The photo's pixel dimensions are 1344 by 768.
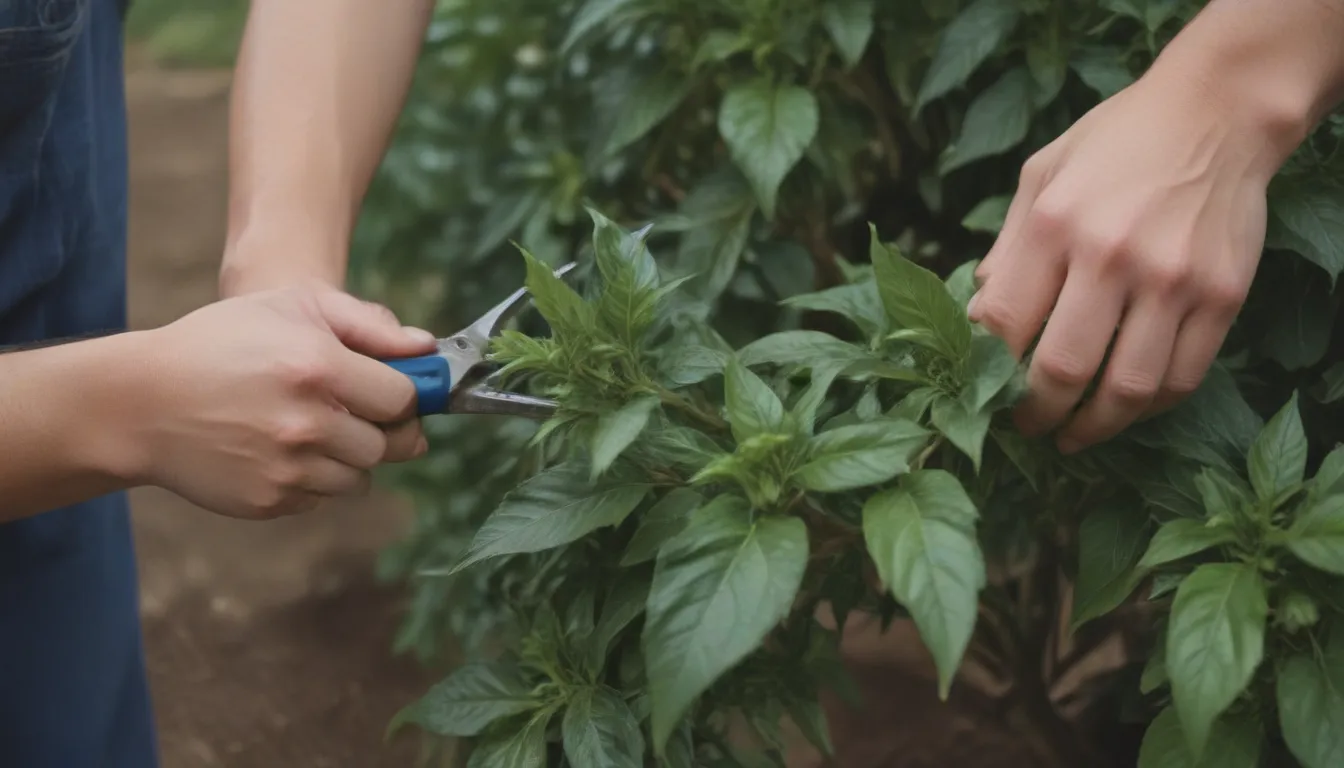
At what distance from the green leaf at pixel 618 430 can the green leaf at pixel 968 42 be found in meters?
0.39

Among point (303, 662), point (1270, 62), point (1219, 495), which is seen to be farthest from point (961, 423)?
point (303, 662)

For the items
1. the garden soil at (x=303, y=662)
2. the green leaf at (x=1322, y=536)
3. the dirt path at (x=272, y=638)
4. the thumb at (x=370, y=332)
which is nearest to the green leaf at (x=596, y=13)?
the thumb at (x=370, y=332)

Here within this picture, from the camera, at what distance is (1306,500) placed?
66cm

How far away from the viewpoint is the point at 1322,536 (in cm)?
62

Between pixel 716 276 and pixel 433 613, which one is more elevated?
pixel 716 276

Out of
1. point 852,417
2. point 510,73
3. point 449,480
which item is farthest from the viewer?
point 449,480

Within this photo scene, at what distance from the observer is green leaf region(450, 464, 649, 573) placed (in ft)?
2.28

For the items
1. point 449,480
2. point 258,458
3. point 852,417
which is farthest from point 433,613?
point 852,417

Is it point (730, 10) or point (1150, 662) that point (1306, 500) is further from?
point (730, 10)

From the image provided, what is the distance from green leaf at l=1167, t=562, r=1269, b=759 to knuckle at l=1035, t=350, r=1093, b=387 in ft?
0.37

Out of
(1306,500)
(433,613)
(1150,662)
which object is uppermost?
(1306,500)

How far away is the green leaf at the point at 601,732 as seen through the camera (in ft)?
2.40

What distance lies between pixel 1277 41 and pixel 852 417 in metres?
0.31

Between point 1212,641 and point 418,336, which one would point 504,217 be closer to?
point 418,336
